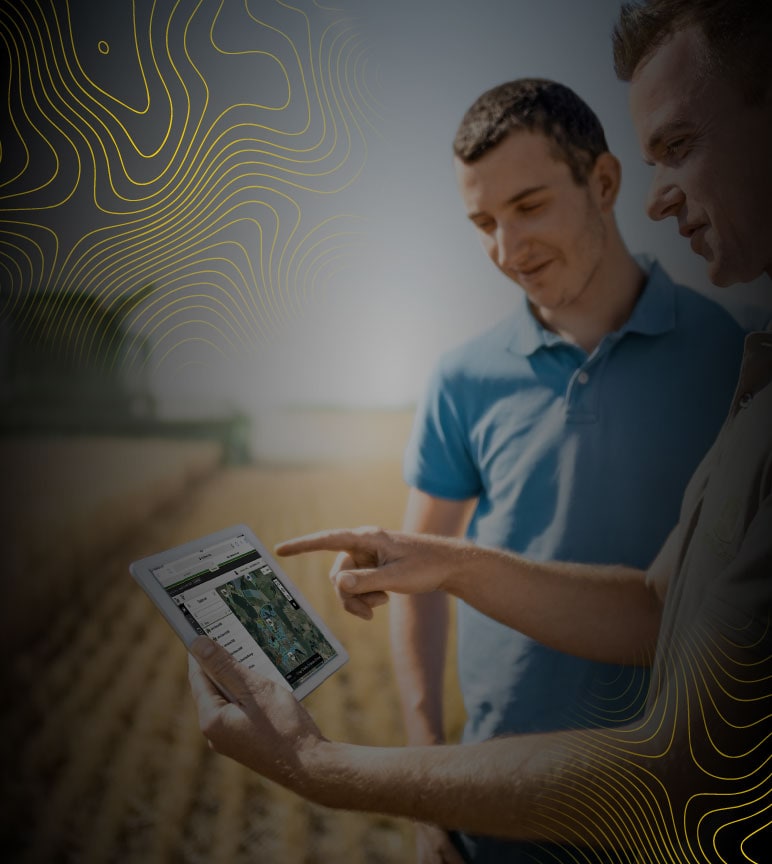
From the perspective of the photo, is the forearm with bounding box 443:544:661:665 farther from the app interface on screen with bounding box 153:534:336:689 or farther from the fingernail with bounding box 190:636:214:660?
the fingernail with bounding box 190:636:214:660

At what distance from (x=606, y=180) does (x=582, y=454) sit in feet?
1.72

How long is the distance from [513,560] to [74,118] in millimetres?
1104

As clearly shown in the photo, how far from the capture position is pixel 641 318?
1.26 meters

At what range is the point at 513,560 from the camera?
1232 millimetres

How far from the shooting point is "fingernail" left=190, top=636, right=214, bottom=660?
975 mm

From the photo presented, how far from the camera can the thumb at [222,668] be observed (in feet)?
3.21

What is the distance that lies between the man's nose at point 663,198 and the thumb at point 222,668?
112 cm

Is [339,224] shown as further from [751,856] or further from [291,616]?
[751,856]

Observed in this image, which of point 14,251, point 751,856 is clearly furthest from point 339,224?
point 751,856

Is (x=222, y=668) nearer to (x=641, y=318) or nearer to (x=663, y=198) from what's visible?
(x=641, y=318)

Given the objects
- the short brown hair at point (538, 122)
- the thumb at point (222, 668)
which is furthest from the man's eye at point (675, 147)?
the thumb at point (222, 668)

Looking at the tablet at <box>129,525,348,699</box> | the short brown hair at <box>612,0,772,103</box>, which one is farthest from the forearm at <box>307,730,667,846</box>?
the short brown hair at <box>612,0,772,103</box>

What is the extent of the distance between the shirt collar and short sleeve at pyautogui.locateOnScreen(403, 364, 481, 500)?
145 mm

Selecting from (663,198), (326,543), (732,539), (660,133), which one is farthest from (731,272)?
(326,543)
